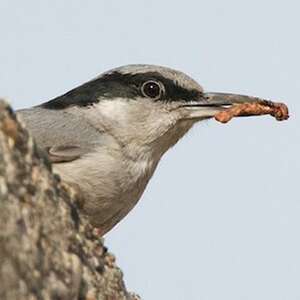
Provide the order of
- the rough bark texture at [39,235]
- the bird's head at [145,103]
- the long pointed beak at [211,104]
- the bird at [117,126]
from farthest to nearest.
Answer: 1. the long pointed beak at [211,104]
2. the bird's head at [145,103]
3. the bird at [117,126]
4. the rough bark texture at [39,235]

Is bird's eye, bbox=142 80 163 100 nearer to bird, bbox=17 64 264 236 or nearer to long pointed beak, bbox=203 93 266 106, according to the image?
bird, bbox=17 64 264 236

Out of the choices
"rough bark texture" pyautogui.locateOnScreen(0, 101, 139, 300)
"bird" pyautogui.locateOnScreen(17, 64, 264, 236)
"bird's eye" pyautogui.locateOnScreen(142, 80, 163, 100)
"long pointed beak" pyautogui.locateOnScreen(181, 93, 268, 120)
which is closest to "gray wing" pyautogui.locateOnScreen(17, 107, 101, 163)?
"bird" pyautogui.locateOnScreen(17, 64, 264, 236)

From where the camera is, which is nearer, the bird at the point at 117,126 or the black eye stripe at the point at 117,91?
the bird at the point at 117,126

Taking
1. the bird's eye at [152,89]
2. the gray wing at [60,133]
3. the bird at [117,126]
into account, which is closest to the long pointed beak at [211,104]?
the bird at [117,126]

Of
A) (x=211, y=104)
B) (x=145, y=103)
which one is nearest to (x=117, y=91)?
(x=145, y=103)

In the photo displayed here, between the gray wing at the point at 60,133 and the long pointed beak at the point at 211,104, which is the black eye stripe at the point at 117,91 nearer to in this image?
the long pointed beak at the point at 211,104

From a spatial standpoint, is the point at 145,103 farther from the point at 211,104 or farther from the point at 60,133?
the point at 60,133

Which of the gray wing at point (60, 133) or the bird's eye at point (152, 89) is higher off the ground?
the bird's eye at point (152, 89)

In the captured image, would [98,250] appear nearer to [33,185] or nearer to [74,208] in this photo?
[74,208]
